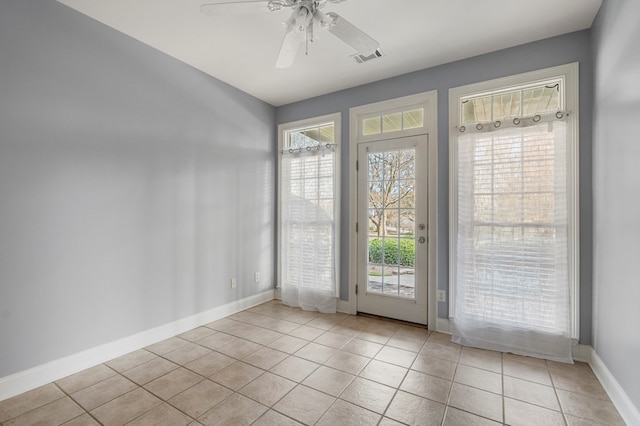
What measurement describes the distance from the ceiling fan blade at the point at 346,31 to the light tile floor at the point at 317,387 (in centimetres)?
234

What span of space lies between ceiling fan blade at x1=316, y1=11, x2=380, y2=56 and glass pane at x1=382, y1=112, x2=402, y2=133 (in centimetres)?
145

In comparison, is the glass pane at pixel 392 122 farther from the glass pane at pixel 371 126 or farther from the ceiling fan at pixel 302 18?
the ceiling fan at pixel 302 18

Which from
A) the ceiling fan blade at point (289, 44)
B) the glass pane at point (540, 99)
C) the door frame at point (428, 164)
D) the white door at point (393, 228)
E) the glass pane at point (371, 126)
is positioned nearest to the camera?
the ceiling fan blade at point (289, 44)

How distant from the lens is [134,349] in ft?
8.74

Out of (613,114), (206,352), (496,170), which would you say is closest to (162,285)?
(206,352)

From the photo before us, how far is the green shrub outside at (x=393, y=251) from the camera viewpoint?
10.8ft

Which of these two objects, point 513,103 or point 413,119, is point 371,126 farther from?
point 513,103

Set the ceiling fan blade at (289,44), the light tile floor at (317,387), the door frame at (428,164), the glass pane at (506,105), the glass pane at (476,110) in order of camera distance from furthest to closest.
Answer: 1. the door frame at (428,164)
2. the glass pane at (476,110)
3. the glass pane at (506,105)
4. the ceiling fan blade at (289,44)
5. the light tile floor at (317,387)

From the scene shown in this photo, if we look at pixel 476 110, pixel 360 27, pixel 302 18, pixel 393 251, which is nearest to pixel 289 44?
pixel 302 18

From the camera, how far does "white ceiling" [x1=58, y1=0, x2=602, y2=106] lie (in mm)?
2248

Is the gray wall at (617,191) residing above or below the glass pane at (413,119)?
below

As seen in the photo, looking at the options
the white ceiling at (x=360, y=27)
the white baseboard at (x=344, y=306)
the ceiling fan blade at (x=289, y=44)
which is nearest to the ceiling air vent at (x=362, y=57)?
the white ceiling at (x=360, y=27)

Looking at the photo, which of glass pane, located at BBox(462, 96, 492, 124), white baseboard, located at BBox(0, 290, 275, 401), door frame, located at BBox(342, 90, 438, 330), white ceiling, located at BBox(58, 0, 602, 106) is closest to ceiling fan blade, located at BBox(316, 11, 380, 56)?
white ceiling, located at BBox(58, 0, 602, 106)

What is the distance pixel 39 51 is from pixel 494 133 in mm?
3688
